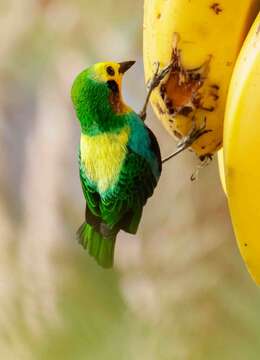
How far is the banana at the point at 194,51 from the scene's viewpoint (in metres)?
0.36

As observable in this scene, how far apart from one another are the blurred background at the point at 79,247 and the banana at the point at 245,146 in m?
0.52

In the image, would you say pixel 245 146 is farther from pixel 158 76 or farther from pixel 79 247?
pixel 79 247

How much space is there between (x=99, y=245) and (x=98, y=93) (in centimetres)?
8

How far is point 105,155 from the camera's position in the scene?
0.39 meters

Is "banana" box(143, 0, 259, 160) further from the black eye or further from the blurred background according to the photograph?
the blurred background

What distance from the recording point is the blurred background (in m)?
0.91

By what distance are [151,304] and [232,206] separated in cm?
62

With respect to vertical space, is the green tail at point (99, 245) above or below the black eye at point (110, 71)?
below

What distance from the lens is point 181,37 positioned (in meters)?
→ 0.37

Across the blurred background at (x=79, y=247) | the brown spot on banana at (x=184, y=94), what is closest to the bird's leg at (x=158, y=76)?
the brown spot on banana at (x=184, y=94)

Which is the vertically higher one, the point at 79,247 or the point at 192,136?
the point at 192,136

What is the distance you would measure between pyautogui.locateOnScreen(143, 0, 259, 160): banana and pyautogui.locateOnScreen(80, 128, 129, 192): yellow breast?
3 cm

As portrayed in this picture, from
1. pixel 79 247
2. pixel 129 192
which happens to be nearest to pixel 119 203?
pixel 129 192

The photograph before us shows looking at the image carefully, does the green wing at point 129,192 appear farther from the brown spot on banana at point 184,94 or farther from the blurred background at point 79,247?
the blurred background at point 79,247
